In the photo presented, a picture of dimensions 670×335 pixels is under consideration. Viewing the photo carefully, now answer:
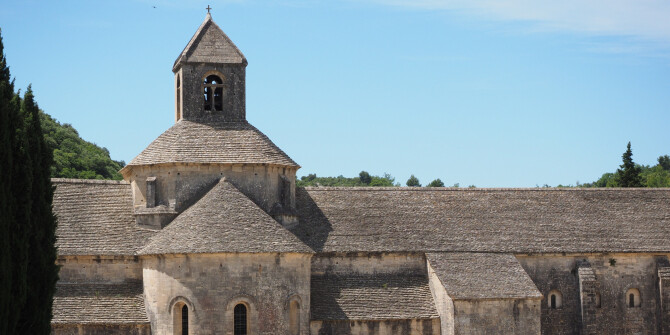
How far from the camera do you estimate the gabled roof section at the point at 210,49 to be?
161ft

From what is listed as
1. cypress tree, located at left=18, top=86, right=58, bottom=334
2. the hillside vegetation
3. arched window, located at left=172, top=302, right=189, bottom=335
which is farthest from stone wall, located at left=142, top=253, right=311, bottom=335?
the hillside vegetation

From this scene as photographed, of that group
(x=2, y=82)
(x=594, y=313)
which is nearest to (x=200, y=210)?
(x=2, y=82)

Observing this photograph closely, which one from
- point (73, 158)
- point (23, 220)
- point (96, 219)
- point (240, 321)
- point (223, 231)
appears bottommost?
point (240, 321)

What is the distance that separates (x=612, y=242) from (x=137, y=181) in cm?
2278

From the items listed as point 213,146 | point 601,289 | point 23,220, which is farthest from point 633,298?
point 23,220

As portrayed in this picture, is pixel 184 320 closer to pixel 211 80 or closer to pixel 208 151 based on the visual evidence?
pixel 208 151

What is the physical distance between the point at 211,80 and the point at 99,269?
11.1 meters

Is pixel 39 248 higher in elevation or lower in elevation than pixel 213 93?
lower

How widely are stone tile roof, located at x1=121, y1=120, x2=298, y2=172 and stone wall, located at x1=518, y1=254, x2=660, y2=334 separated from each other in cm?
1305

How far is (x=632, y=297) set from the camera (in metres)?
49.4

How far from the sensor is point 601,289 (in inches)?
1919

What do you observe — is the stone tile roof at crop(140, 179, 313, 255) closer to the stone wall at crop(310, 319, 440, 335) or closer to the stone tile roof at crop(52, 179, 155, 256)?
the stone tile roof at crop(52, 179, 155, 256)

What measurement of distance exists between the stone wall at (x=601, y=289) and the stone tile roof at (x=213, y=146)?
13050 millimetres

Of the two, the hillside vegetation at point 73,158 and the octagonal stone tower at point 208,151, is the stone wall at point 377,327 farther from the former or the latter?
the hillside vegetation at point 73,158
